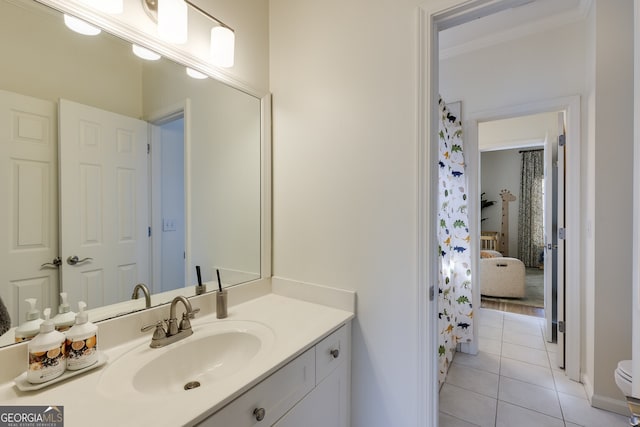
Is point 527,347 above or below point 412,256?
below

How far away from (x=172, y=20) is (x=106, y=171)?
25.0 inches

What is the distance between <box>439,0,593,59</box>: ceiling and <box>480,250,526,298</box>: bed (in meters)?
2.77

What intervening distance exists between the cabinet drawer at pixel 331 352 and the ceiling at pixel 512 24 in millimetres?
2196

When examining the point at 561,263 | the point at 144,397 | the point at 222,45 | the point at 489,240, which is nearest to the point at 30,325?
the point at 144,397

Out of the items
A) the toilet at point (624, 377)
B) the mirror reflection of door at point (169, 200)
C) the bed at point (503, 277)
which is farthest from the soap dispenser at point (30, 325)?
the bed at point (503, 277)

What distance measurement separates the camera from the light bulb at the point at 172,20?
42.4 inches

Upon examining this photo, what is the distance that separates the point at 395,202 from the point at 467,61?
225cm

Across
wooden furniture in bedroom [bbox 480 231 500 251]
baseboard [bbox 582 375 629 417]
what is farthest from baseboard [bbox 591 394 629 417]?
wooden furniture in bedroom [bbox 480 231 500 251]

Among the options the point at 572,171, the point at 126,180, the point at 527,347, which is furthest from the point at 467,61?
the point at 126,180

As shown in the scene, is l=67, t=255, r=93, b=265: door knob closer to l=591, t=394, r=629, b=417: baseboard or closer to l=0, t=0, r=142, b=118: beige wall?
l=0, t=0, r=142, b=118: beige wall

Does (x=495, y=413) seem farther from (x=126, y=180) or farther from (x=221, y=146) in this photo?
(x=126, y=180)

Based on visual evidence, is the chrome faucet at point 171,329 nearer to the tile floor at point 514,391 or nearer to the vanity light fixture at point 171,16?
the vanity light fixture at point 171,16

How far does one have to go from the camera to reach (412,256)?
3.96 feet

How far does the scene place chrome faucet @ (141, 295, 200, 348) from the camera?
102cm
